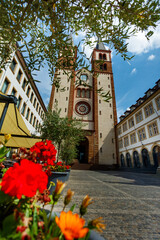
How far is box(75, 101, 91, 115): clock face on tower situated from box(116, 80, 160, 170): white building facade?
28.5 feet

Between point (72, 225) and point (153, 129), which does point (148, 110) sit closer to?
point (153, 129)

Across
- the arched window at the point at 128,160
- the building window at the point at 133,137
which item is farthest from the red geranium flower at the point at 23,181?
the arched window at the point at 128,160

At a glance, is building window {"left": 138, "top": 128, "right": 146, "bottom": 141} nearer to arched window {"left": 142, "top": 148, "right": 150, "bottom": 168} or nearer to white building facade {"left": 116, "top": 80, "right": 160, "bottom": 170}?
white building facade {"left": 116, "top": 80, "right": 160, "bottom": 170}

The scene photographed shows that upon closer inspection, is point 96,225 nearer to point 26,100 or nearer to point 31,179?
point 31,179

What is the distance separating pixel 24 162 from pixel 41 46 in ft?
9.29

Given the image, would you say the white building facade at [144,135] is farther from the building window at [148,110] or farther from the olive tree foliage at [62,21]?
the olive tree foliage at [62,21]

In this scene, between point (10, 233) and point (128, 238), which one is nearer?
point (10, 233)

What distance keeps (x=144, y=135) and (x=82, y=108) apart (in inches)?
530

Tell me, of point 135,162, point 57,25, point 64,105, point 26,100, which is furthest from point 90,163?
point 57,25

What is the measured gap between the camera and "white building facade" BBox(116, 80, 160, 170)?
1772 cm

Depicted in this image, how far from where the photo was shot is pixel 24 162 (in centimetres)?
60

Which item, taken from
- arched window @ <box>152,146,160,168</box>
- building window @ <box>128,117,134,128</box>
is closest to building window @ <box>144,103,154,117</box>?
building window @ <box>128,117,134,128</box>

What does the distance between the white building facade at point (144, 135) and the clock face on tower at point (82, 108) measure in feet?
28.5

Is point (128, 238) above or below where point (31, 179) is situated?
below
